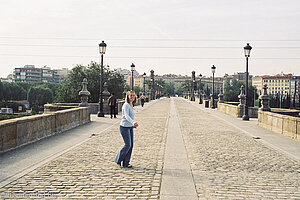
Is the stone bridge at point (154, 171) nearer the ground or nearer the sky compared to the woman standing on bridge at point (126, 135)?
nearer the ground

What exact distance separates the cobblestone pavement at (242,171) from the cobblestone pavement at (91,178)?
2.94ft

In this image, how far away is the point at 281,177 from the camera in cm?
655

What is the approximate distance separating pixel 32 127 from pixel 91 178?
509 cm

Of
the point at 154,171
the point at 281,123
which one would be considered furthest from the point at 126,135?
the point at 281,123

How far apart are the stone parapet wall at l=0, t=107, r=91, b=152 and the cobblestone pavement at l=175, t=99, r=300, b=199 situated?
470 cm

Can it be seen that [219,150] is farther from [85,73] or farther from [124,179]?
[85,73]

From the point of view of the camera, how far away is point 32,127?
10.6m

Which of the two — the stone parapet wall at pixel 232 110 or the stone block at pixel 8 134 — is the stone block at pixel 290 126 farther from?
the stone parapet wall at pixel 232 110

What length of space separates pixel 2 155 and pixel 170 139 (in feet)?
18.3

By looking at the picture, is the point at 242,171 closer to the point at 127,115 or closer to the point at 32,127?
the point at 127,115

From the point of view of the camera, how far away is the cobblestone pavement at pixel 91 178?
206 inches

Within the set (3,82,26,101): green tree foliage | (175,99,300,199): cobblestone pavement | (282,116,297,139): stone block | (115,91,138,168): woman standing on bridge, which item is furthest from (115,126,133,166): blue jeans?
(3,82,26,101): green tree foliage

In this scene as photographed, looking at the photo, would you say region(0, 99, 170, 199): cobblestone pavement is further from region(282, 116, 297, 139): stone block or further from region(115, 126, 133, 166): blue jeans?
region(282, 116, 297, 139): stone block

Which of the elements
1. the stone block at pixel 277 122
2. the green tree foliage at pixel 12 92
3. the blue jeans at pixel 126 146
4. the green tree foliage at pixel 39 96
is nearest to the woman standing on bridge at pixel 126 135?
the blue jeans at pixel 126 146
